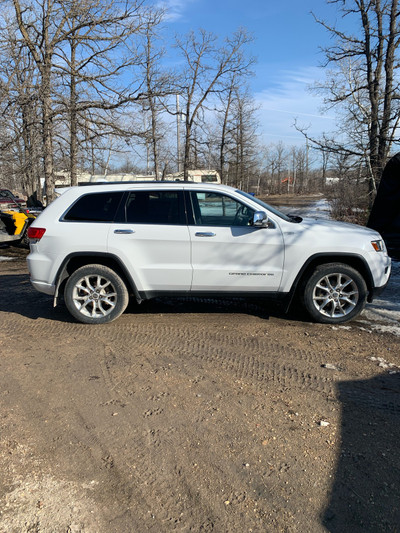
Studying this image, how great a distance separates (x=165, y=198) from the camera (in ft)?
17.1

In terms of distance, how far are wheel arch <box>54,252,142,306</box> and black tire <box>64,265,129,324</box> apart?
0.34ft

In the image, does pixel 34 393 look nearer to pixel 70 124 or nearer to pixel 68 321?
pixel 68 321

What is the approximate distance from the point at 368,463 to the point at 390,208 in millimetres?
8380

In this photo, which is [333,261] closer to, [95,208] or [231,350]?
[231,350]

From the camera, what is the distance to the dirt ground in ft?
7.43

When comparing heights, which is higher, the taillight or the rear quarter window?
the rear quarter window

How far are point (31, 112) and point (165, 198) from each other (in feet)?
38.1

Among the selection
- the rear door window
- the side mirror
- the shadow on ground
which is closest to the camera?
the shadow on ground

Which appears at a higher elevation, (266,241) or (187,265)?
(266,241)

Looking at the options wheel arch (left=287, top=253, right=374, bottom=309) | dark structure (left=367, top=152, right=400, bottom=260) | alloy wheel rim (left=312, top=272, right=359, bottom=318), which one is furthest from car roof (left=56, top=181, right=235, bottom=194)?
dark structure (left=367, top=152, right=400, bottom=260)

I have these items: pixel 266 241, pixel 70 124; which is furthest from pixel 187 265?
pixel 70 124

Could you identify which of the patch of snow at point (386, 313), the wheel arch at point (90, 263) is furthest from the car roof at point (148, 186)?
the patch of snow at point (386, 313)

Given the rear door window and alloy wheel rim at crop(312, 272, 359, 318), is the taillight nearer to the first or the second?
the rear door window

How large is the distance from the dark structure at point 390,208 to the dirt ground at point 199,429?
210 inches
